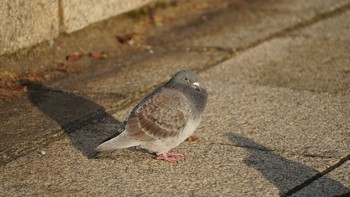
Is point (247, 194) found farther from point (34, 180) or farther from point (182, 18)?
point (182, 18)

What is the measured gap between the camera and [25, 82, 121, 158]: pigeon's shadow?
5578 millimetres

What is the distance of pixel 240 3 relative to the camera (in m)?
9.52

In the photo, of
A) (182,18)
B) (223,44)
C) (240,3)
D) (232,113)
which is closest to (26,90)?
(232,113)

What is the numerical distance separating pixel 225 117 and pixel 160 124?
3.44 feet

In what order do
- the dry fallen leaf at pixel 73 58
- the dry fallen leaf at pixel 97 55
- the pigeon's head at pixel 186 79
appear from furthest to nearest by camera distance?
the dry fallen leaf at pixel 97 55
the dry fallen leaf at pixel 73 58
the pigeon's head at pixel 186 79

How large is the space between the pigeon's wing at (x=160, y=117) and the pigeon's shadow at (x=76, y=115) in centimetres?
36

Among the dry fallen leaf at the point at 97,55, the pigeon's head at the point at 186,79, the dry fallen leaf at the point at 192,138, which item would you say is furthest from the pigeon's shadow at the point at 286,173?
the dry fallen leaf at the point at 97,55

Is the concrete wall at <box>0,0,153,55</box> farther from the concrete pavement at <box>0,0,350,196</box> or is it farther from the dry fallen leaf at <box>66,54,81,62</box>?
the concrete pavement at <box>0,0,350,196</box>

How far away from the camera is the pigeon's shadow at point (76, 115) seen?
5.58m

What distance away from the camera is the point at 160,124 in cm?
508

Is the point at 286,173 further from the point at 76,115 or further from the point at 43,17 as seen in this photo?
the point at 43,17

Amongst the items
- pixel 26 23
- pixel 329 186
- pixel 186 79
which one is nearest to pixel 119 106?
pixel 186 79

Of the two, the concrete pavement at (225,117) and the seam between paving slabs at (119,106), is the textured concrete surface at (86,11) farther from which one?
the seam between paving slabs at (119,106)

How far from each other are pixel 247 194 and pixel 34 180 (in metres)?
1.38
